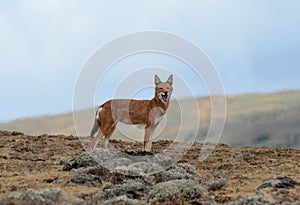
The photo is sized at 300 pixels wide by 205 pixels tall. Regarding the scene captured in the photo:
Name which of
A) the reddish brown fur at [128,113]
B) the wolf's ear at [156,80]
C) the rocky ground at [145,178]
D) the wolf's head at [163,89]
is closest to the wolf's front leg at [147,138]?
the reddish brown fur at [128,113]

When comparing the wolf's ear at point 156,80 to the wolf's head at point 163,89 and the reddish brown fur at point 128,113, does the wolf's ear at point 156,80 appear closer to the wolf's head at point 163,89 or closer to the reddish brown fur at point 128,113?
the wolf's head at point 163,89

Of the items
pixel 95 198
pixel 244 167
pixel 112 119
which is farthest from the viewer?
pixel 112 119

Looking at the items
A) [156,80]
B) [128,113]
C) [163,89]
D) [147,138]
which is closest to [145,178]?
[147,138]

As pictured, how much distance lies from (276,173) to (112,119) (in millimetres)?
6880

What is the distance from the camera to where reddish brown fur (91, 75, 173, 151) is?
75.2 feet

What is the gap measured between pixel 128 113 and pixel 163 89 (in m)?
1.66

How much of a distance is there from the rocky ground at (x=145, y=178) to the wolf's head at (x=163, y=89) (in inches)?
102

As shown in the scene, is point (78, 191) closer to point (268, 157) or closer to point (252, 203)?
point (252, 203)

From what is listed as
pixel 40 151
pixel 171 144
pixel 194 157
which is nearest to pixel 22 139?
pixel 40 151

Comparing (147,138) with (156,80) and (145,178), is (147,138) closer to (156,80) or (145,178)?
(156,80)

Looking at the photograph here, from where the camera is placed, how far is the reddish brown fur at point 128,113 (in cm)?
2291

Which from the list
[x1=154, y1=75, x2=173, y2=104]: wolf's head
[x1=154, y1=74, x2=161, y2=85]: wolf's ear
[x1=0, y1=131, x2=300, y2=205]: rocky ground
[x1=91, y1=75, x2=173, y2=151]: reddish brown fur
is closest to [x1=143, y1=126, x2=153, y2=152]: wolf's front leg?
[x1=91, y1=75, x2=173, y2=151]: reddish brown fur

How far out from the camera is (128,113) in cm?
2319

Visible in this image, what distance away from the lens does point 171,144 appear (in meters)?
31.6
